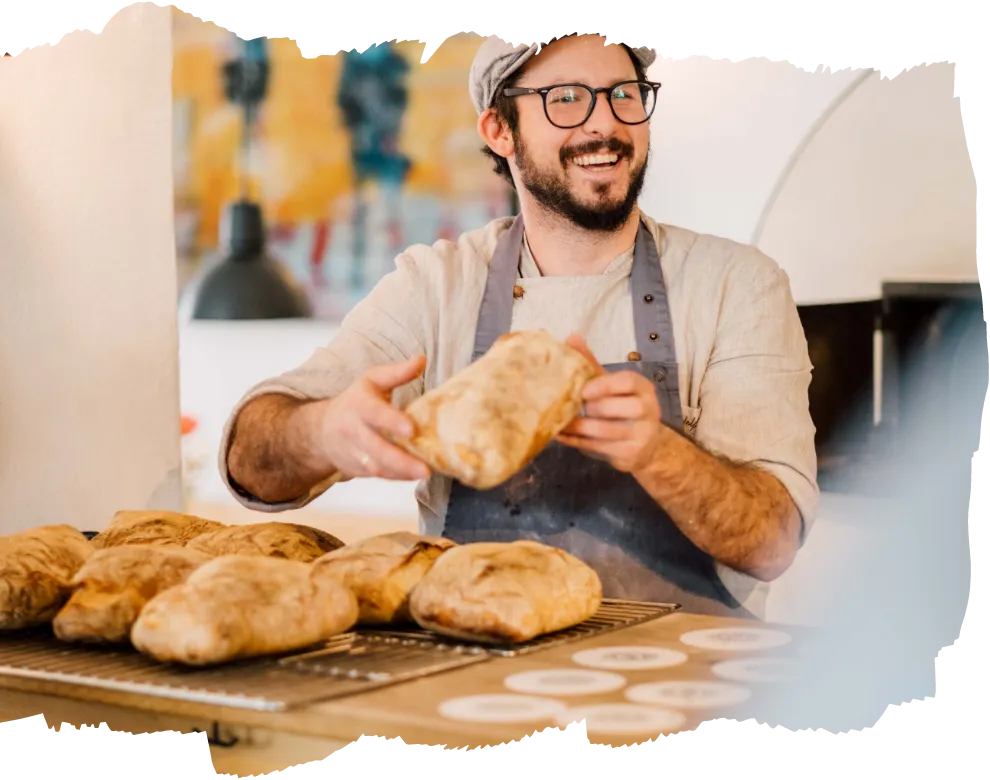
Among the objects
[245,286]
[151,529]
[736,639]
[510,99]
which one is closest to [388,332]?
[510,99]

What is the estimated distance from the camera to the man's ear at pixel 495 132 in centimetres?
250

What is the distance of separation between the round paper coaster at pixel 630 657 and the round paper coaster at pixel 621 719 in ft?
0.52

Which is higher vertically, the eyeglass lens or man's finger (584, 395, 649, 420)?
the eyeglass lens

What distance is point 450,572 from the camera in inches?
65.3

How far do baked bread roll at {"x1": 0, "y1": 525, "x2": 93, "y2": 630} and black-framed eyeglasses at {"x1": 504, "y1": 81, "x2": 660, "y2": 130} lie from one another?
114 cm

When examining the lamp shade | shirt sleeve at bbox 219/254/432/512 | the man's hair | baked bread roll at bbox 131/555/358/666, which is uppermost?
the man's hair

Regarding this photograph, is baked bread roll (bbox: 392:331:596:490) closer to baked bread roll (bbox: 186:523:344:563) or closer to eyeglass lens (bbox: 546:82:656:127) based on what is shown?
baked bread roll (bbox: 186:523:344:563)

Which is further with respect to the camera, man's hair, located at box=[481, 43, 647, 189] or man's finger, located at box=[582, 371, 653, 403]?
man's hair, located at box=[481, 43, 647, 189]

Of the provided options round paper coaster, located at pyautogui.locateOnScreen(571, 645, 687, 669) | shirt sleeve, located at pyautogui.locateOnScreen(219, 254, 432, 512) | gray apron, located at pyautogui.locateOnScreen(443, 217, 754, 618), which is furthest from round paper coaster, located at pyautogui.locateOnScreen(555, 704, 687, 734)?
shirt sleeve, located at pyautogui.locateOnScreen(219, 254, 432, 512)

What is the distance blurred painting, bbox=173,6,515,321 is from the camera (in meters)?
4.02

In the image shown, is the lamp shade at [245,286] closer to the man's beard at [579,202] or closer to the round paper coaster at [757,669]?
the man's beard at [579,202]

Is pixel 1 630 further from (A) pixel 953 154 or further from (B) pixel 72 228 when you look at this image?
(A) pixel 953 154

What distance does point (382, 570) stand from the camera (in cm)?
172

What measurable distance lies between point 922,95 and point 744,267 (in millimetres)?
711
